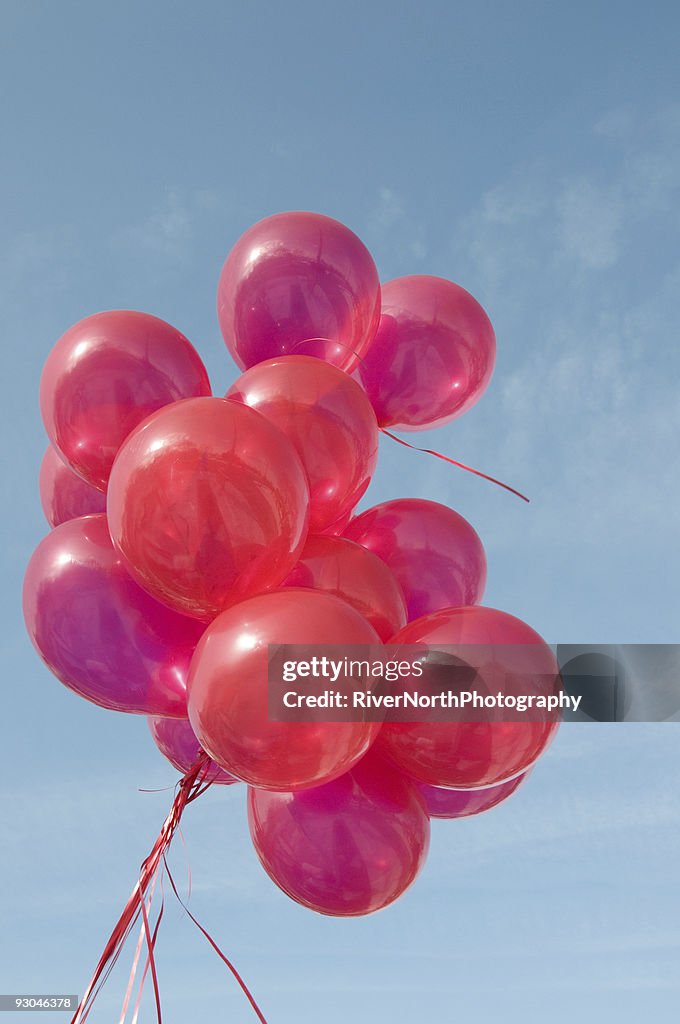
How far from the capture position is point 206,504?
8.66 feet

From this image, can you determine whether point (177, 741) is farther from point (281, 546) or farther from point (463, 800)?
point (281, 546)

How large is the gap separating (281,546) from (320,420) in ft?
1.94

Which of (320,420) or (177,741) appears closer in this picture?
(320,420)

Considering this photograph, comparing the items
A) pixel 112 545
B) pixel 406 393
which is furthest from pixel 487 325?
pixel 112 545

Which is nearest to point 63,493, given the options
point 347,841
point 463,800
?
point 347,841

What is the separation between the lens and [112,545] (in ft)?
10.3

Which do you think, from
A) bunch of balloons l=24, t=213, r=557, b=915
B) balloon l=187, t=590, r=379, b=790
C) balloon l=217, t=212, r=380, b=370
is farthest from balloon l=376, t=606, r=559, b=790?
balloon l=217, t=212, r=380, b=370

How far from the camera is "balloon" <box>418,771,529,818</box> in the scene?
3.46 m

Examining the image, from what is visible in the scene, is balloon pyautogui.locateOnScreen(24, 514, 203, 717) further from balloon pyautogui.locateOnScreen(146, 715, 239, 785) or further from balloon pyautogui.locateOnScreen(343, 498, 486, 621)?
balloon pyautogui.locateOnScreen(343, 498, 486, 621)

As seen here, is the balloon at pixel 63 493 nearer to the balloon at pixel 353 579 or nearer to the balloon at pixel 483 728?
the balloon at pixel 353 579

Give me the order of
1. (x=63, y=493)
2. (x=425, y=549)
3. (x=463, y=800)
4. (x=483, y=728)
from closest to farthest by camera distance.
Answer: (x=483, y=728)
(x=463, y=800)
(x=425, y=549)
(x=63, y=493)

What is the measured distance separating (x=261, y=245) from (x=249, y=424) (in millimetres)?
1126

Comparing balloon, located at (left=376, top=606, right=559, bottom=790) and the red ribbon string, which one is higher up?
balloon, located at (left=376, top=606, right=559, bottom=790)

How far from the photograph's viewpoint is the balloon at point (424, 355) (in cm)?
388
